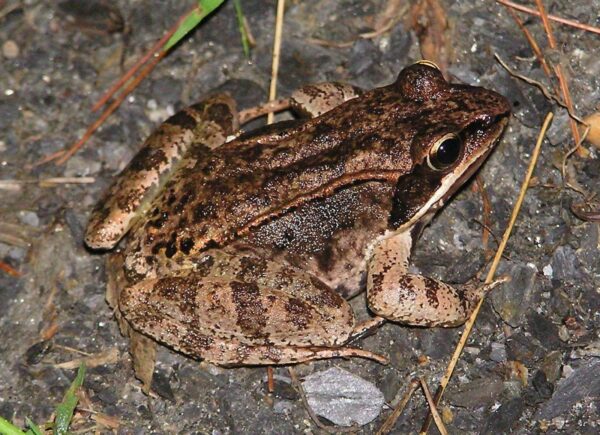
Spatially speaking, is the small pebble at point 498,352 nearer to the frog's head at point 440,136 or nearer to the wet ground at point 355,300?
the wet ground at point 355,300

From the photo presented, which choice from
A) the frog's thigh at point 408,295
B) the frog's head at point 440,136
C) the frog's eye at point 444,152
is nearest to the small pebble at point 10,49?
the frog's head at point 440,136

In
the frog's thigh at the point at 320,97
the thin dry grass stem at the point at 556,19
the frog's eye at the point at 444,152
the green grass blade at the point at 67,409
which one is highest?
the thin dry grass stem at the point at 556,19

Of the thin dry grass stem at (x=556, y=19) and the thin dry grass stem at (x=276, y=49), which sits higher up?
the thin dry grass stem at (x=556, y=19)

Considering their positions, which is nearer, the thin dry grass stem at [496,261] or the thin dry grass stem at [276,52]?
the thin dry grass stem at [496,261]

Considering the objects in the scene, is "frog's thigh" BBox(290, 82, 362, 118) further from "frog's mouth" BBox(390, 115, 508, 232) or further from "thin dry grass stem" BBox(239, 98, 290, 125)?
"frog's mouth" BBox(390, 115, 508, 232)

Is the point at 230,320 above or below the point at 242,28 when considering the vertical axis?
below

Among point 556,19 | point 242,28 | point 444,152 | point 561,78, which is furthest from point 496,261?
point 242,28

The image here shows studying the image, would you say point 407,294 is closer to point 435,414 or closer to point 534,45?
point 435,414
